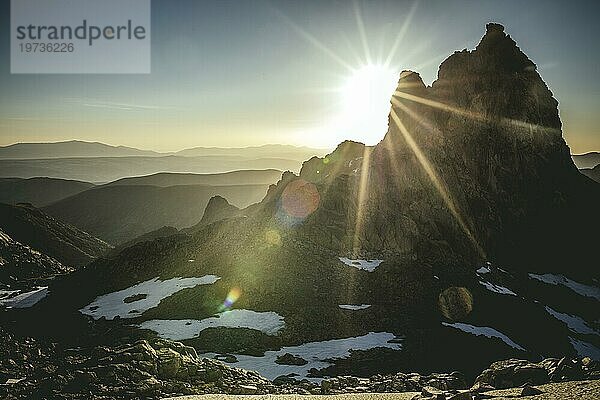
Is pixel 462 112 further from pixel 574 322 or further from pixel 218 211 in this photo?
pixel 218 211

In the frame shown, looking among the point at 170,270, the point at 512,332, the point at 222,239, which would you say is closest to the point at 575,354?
the point at 512,332

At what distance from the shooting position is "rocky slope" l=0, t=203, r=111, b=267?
12405cm

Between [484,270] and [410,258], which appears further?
[484,270]

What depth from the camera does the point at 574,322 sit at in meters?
71.6

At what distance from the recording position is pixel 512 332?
61.7 meters

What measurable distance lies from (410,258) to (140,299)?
42.6 m

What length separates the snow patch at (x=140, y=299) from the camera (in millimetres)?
58406

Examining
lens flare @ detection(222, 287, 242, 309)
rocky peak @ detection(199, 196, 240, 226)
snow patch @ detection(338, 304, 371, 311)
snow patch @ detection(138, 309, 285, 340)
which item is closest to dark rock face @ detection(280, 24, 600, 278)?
snow patch @ detection(338, 304, 371, 311)

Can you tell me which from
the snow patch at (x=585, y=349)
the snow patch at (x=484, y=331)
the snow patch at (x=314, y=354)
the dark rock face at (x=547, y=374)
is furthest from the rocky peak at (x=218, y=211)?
the dark rock face at (x=547, y=374)

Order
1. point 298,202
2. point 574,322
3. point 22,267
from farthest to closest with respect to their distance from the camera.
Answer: point 22,267 → point 298,202 → point 574,322

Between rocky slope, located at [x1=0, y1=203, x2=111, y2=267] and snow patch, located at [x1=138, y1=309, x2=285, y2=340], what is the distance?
79.7m

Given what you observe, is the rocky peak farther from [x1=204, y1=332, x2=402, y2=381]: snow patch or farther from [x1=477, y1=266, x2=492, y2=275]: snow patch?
[x1=204, y1=332, x2=402, y2=381]: snow patch

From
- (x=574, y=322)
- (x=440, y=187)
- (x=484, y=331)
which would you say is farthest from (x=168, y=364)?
(x=440, y=187)

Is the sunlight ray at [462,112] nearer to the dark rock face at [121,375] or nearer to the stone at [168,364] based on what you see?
the dark rock face at [121,375]
